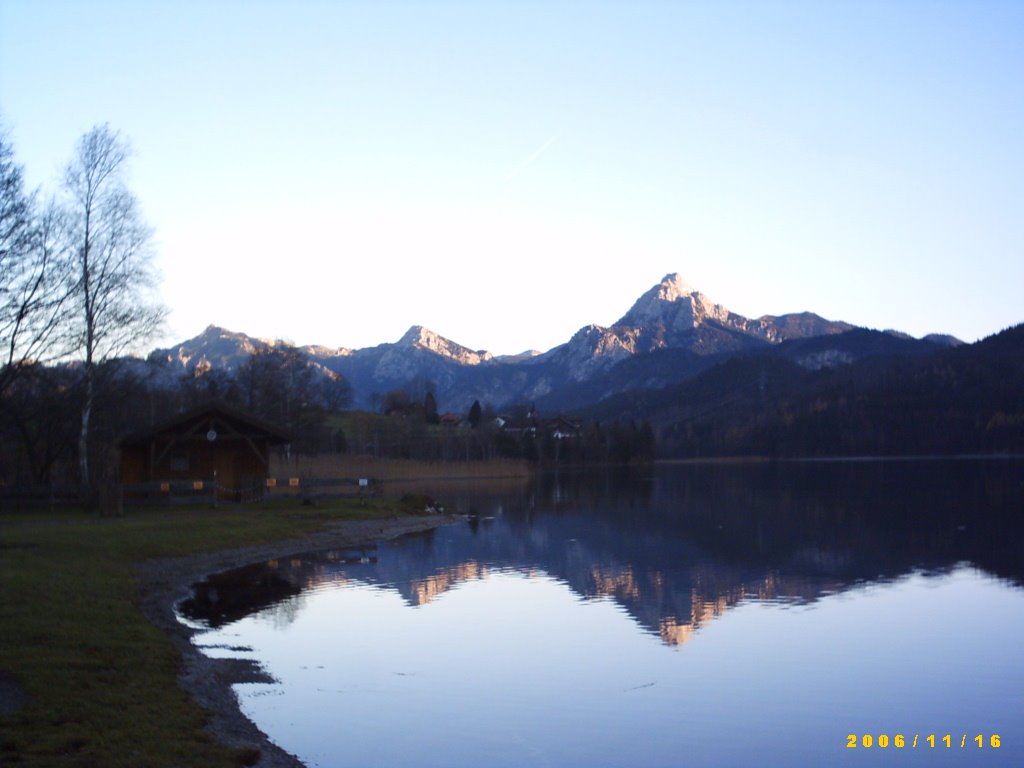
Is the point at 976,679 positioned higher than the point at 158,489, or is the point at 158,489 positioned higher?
the point at 158,489

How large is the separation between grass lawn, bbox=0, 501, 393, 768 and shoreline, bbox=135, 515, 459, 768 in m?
0.32

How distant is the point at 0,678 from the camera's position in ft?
45.3

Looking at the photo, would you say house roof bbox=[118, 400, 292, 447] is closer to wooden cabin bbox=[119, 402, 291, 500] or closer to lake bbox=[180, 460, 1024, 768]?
wooden cabin bbox=[119, 402, 291, 500]

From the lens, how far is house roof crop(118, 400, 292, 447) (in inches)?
1972

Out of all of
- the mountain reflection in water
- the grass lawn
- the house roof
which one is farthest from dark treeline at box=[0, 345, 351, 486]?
the mountain reflection in water

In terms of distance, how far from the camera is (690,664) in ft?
Answer: 63.2

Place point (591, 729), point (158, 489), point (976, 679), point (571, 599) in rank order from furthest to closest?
point (158, 489)
point (571, 599)
point (976, 679)
point (591, 729)

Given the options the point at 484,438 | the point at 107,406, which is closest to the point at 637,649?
the point at 107,406

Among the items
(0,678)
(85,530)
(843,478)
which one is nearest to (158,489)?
(85,530)

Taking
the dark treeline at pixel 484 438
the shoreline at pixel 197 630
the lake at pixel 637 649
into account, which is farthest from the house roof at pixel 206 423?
the dark treeline at pixel 484 438

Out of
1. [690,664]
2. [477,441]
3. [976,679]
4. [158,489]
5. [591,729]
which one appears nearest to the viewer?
[591,729]

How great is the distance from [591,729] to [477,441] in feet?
393

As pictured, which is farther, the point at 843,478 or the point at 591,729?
the point at 843,478

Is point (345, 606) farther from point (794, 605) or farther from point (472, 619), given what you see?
point (794, 605)
